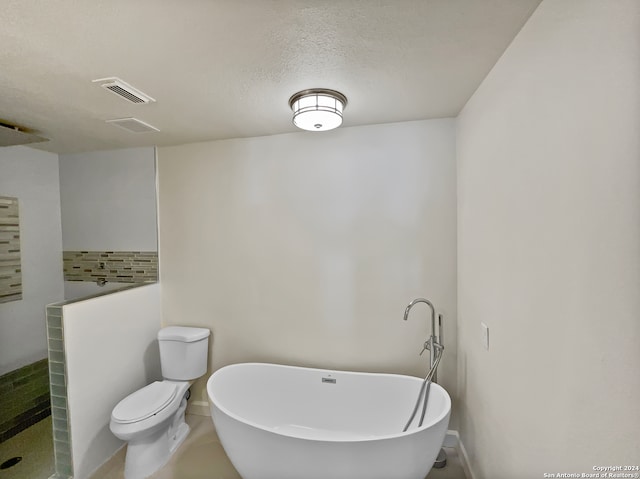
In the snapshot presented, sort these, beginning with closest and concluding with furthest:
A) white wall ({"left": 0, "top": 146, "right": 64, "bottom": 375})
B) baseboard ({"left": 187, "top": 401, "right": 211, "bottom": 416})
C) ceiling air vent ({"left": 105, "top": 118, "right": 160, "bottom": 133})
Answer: ceiling air vent ({"left": 105, "top": 118, "right": 160, "bottom": 133})
white wall ({"left": 0, "top": 146, "right": 64, "bottom": 375})
baseboard ({"left": 187, "top": 401, "right": 211, "bottom": 416})

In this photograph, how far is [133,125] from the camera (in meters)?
1.97

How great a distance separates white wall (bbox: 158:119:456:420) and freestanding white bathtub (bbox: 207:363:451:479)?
0.60 feet

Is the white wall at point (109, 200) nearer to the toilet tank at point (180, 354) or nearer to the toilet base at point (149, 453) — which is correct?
the toilet tank at point (180, 354)

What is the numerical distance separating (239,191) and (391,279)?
145 centimetres

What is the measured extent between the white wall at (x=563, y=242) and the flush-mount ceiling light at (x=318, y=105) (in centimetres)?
79

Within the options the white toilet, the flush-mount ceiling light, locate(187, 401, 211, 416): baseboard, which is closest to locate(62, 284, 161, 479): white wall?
the white toilet

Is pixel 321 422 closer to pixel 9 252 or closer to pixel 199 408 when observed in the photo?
pixel 199 408

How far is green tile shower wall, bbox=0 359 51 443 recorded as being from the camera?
216cm

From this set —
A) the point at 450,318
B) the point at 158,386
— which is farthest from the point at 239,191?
the point at 450,318

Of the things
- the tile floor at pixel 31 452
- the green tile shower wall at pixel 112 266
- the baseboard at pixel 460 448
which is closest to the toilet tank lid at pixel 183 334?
the green tile shower wall at pixel 112 266

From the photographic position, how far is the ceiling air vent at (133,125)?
1882mm

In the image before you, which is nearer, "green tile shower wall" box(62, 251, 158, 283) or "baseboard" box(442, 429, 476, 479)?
"baseboard" box(442, 429, 476, 479)

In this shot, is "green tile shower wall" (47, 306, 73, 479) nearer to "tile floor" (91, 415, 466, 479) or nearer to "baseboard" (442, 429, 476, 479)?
"tile floor" (91, 415, 466, 479)

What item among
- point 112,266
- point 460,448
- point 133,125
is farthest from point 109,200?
point 460,448
